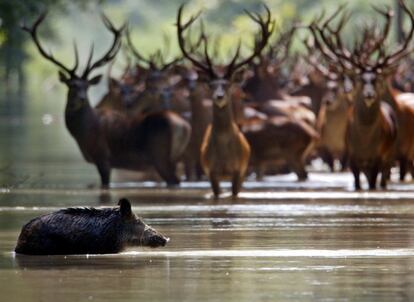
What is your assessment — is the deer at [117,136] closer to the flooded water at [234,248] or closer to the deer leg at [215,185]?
the flooded water at [234,248]

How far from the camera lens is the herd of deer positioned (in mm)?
24797

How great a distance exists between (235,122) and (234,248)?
12.5 meters

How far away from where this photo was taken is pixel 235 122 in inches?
1127

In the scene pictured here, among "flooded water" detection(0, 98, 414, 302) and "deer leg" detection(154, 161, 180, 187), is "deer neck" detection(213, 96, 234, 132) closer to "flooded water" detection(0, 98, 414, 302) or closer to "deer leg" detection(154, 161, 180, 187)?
"flooded water" detection(0, 98, 414, 302)

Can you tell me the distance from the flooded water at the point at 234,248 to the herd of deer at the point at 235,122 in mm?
479

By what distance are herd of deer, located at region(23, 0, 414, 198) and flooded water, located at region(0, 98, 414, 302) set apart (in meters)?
0.48

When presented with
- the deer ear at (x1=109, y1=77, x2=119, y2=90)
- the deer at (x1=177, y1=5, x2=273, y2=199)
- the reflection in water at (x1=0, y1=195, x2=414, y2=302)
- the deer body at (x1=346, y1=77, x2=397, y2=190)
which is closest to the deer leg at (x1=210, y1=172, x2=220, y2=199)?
the deer at (x1=177, y1=5, x2=273, y2=199)

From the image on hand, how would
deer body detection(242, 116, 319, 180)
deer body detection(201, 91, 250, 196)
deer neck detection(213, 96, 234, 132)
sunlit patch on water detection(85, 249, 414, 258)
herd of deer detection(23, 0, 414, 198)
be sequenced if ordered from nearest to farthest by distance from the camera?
sunlit patch on water detection(85, 249, 414, 258)
deer body detection(201, 91, 250, 196)
deer neck detection(213, 96, 234, 132)
herd of deer detection(23, 0, 414, 198)
deer body detection(242, 116, 319, 180)

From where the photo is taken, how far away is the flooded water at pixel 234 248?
42.7ft

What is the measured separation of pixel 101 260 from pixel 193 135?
14.4 meters

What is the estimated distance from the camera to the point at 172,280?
13680mm

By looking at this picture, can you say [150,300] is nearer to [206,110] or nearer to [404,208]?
[404,208]

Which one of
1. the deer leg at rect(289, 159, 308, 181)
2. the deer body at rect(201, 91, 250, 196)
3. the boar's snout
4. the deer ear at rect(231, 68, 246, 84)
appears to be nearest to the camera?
the boar's snout

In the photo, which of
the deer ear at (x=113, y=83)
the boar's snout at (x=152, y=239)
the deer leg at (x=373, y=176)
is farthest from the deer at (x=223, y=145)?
the deer ear at (x=113, y=83)
